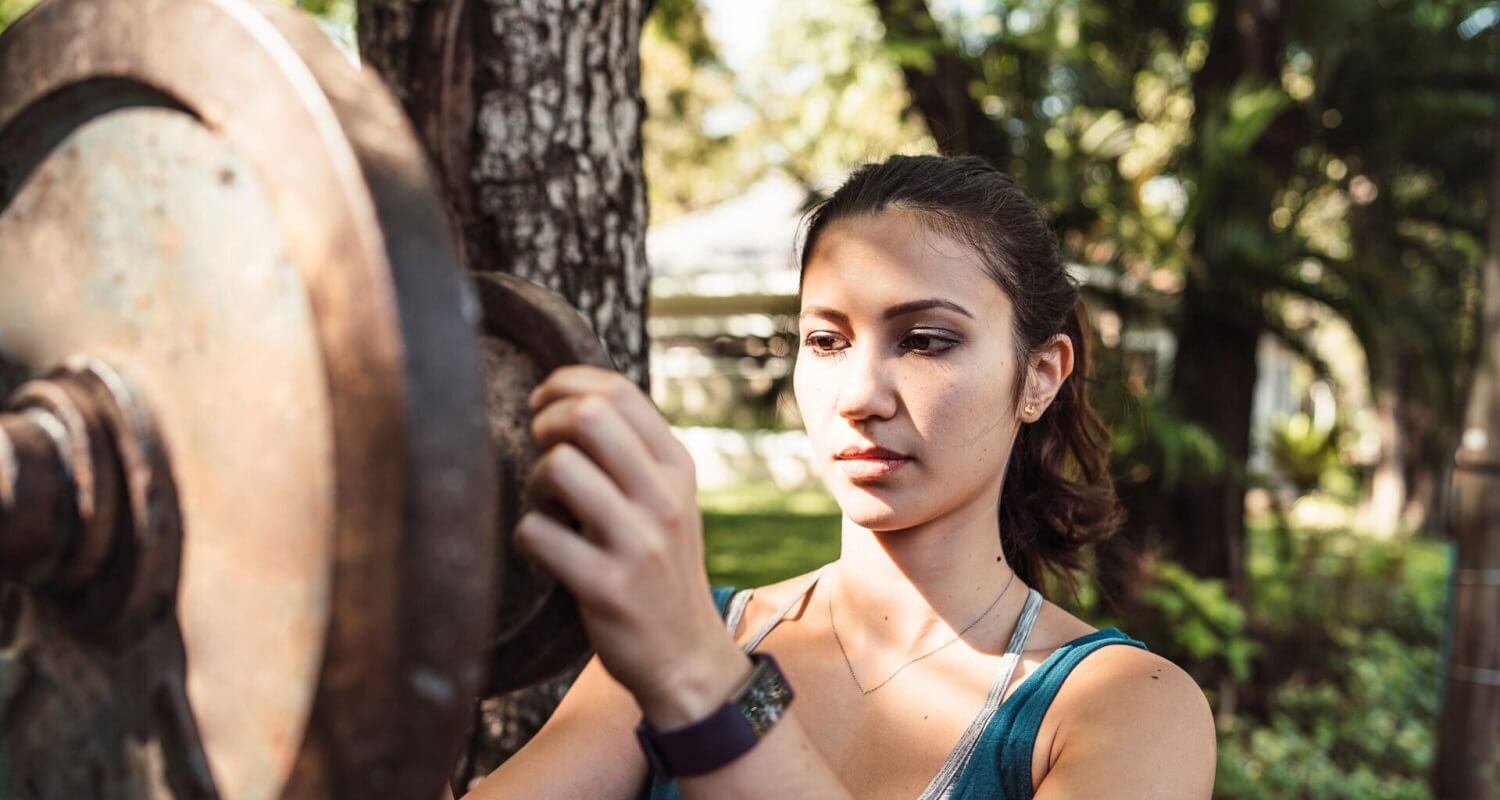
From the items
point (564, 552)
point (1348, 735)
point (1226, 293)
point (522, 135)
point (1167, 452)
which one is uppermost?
point (522, 135)

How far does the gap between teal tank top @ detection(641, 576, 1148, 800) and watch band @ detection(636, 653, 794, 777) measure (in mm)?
638

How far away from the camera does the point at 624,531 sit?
99 cm

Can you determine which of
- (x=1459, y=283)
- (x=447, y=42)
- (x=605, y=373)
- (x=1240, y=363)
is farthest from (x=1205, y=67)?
(x=1459, y=283)

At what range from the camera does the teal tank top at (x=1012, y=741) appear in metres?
1.68

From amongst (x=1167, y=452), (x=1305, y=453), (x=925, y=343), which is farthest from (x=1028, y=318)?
(x=1305, y=453)

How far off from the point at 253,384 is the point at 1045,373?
4.53 ft

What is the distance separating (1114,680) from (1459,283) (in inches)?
582

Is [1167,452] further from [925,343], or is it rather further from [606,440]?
[606,440]

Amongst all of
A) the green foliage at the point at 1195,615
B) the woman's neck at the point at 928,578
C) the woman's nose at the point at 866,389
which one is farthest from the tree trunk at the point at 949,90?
the woman's nose at the point at 866,389

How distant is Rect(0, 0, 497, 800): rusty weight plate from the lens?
2.61 feet

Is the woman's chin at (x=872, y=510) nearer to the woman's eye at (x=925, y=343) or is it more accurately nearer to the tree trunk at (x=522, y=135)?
the woman's eye at (x=925, y=343)

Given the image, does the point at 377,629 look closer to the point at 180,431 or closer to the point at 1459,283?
the point at 180,431

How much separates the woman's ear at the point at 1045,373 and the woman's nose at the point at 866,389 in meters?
0.31

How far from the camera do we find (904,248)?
1812mm
